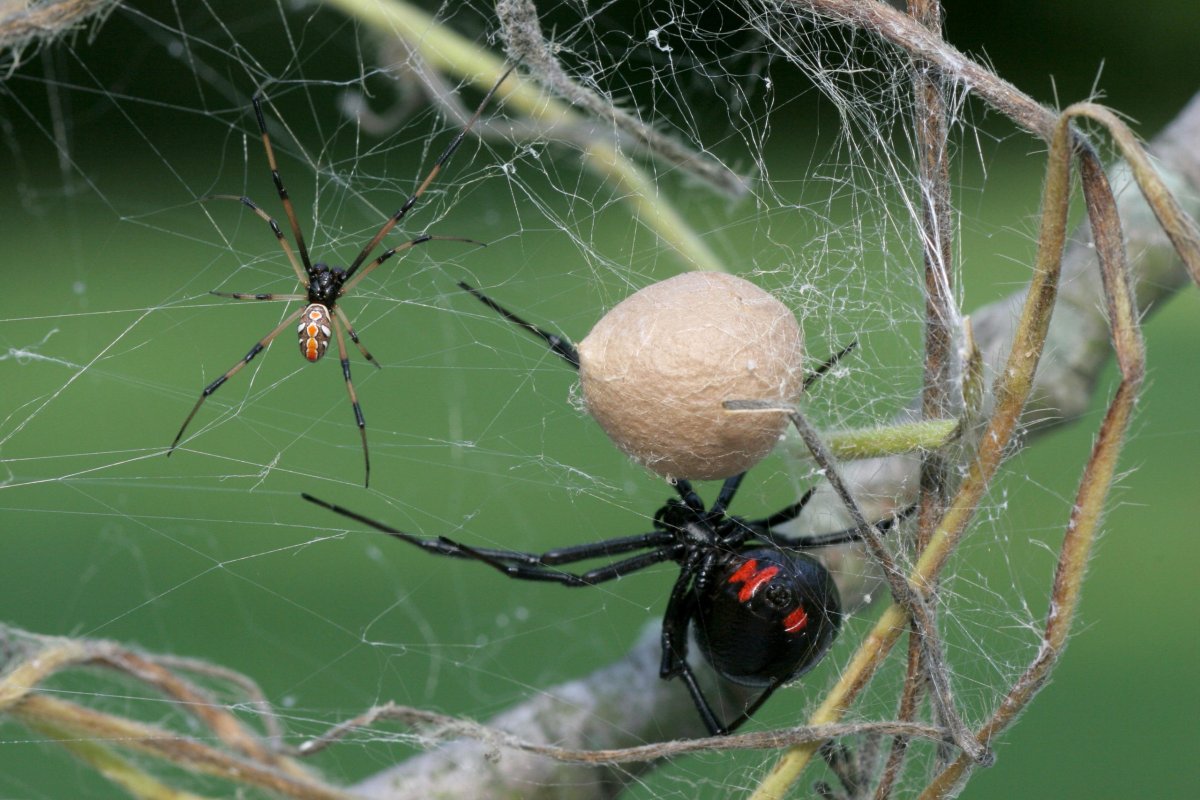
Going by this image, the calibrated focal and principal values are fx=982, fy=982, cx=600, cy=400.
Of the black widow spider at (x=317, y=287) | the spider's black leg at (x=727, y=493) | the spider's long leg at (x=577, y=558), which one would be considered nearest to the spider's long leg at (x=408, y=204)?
the black widow spider at (x=317, y=287)

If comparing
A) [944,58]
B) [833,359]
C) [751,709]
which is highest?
[944,58]

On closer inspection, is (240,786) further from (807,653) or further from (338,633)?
(338,633)

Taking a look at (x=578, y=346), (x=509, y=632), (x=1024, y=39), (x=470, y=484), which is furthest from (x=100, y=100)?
(x=1024, y=39)

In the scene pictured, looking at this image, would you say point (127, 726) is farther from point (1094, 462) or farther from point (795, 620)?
point (1094, 462)

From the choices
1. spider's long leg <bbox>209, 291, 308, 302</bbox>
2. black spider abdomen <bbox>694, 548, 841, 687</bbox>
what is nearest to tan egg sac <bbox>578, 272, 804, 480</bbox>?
black spider abdomen <bbox>694, 548, 841, 687</bbox>

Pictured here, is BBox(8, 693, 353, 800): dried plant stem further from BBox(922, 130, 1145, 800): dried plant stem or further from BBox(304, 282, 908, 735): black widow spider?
BBox(922, 130, 1145, 800): dried plant stem

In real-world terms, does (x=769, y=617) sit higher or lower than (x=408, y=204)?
lower

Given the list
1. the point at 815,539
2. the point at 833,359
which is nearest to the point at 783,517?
the point at 815,539
